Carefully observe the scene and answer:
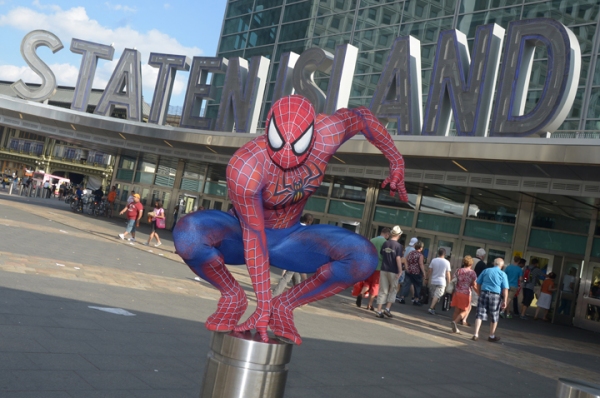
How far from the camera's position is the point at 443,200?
23.7 m

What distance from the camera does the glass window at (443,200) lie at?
74.5 ft

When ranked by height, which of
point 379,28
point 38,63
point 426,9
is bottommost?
point 38,63

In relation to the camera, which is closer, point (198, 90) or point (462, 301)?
point (462, 301)

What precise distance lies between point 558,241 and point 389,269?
974 centimetres

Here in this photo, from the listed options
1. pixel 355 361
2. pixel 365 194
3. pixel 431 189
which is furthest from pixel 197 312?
pixel 365 194

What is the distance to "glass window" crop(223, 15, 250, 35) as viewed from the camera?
37622 millimetres

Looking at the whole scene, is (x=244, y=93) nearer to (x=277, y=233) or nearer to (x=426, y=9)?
(x=426, y=9)

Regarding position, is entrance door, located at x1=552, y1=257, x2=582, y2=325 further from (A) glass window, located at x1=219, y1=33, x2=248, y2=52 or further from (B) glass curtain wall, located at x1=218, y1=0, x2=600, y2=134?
(A) glass window, located at x1=219, y1=33, x2=248, y2=52

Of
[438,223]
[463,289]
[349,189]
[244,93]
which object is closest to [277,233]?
[463,289]

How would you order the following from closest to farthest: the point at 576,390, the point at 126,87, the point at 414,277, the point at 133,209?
the point at 576,390 → the point at 414,277 → the point at 133,209 → the point at 126,87

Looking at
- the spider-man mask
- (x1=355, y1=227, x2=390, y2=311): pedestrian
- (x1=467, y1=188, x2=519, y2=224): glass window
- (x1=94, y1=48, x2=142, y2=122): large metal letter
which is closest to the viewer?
the spider-man mask

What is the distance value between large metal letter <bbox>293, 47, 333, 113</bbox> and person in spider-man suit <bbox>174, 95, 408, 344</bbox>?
17.8m

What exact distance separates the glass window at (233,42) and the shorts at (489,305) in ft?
91.9

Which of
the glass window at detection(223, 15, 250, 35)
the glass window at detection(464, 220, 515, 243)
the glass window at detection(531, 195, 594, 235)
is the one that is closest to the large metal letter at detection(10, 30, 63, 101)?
the glass window at detection(223, 15, 250, 35)
